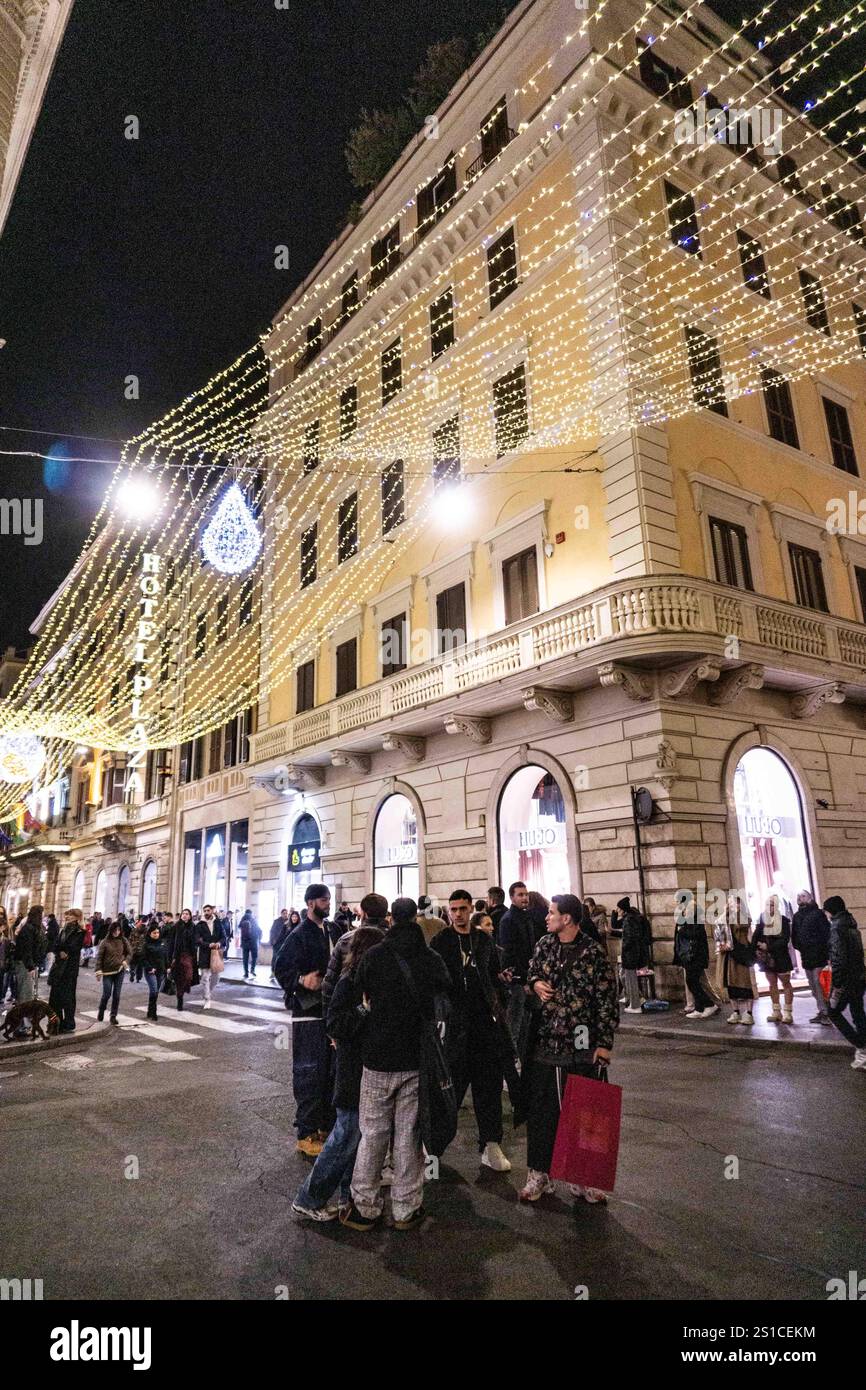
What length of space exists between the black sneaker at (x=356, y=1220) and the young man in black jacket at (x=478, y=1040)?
1.11m

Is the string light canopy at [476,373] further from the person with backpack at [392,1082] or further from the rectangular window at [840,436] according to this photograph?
the person with backpack at [392,1082]

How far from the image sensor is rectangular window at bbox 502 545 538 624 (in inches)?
659

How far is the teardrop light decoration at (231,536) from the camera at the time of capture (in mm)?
26406

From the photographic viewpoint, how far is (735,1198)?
4742 millimetres

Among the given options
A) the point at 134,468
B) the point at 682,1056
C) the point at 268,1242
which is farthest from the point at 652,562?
the point at 268,1242

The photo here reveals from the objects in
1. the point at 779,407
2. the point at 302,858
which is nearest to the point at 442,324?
the point at 779,407

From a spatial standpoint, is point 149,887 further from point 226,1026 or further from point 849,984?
point 849,984

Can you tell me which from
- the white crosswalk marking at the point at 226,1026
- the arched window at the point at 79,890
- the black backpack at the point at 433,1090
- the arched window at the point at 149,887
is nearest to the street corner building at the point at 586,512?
the white crosswalk marking at the point at 226,1026

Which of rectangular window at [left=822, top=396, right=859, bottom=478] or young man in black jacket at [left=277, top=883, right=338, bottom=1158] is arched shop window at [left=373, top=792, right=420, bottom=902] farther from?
rectangular window at [left=822, top=396, right=859, bottom=478]

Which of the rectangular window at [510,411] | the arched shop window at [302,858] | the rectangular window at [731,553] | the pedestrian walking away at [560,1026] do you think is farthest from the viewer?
the arched shop window at [302,858]

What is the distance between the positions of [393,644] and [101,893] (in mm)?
28615

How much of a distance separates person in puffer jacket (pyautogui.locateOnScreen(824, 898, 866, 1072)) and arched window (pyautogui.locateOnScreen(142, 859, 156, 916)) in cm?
3163

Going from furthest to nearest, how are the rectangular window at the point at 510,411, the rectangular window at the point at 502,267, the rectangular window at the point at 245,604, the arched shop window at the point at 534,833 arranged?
the rectangular window at the point at 245,604 → the rectangular window at the point at 502,267 → the rectangular window at the point at 510,411 → the arched shop window at the point at 534,833

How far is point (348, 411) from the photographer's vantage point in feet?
80.7
